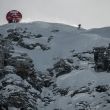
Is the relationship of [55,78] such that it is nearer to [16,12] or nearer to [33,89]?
[33,89]

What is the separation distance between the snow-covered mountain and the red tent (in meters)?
9.97

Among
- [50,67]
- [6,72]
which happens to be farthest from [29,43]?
[6,72]

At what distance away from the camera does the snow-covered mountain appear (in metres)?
69.6

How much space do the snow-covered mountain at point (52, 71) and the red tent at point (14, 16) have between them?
393 inches

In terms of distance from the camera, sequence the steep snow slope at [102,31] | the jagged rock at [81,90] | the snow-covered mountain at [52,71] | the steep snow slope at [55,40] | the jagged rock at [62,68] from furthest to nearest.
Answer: the steep snow slope at [102,31] < the steep snow slope at [55,40] < the jagged rock at [62,68] < the jagged rock at [81,90] < the snow-covered mountain at [52,71]

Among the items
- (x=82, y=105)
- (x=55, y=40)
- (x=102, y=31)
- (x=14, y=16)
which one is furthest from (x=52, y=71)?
(x=14, y=16)

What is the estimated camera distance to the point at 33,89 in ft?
245

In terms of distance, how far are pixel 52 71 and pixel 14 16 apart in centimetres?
3757

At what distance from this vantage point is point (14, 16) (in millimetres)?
116562

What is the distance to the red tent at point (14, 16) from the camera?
11537 centimetres

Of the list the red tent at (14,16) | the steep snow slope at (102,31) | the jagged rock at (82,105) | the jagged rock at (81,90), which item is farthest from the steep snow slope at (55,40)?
the jagged rock at (82,105)

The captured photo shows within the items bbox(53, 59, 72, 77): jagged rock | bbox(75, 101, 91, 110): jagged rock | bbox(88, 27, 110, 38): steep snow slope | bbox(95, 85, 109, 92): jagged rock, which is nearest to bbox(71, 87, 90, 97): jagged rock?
bbox(95, 85, 109, 92): jagged rock

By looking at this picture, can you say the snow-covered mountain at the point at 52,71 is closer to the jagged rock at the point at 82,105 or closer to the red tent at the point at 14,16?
the jagged rock at the point at 82,105

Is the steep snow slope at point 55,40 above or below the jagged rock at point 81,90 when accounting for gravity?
above
